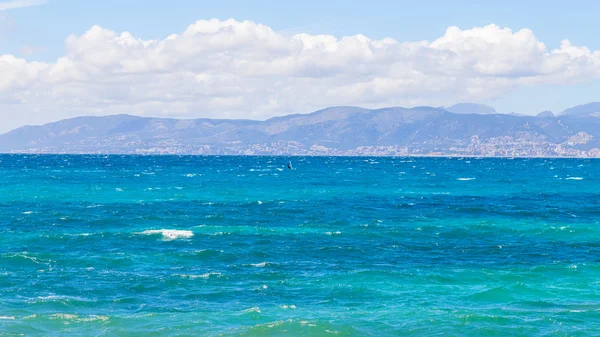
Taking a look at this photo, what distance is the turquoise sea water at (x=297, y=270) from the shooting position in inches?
1564

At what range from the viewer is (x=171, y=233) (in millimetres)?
72438

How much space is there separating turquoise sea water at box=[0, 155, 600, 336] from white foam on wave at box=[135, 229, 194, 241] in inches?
4.2

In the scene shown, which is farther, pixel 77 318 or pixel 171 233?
pixel 171 233

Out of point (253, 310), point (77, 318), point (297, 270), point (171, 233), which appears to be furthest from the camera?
point (171, 233)

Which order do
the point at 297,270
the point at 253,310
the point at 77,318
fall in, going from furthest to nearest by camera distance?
the point at 297,270 → the point at 253,310 → the point at 77,318

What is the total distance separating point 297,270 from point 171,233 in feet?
73.1

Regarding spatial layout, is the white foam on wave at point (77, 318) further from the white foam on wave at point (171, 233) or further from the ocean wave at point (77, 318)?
the white foam on wave at point (171, 233)

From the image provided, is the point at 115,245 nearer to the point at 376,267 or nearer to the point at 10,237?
the point at 10,237

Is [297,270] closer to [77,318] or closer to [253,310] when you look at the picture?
[253,310]

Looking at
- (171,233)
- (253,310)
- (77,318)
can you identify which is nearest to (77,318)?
(77,318)

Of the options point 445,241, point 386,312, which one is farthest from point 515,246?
point 386,312

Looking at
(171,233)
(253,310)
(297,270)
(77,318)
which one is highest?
(171,233)

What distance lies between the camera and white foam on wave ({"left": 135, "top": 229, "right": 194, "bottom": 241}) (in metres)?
70.0

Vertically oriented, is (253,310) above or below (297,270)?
below
